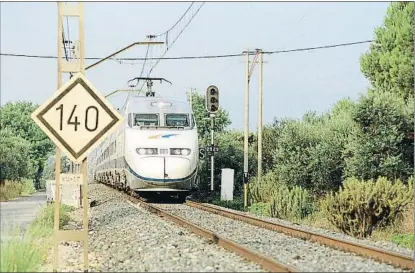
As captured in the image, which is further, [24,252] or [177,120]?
[177,120]

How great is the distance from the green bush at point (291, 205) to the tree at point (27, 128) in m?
41.6

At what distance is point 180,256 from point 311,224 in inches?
357

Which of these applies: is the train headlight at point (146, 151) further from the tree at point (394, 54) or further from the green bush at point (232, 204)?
the tree at point (394, 54)

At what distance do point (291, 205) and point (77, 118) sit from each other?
44.3 feet

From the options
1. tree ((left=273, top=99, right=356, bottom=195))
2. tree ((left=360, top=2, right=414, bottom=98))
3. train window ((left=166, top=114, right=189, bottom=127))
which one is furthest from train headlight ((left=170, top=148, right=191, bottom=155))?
tree ((left=360, top=2, right=414, bottom=98))

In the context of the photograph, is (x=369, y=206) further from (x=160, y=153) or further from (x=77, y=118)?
(x=160, y=153)

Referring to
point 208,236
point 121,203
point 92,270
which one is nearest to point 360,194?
point 208,236

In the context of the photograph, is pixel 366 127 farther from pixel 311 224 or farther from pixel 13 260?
pixel 13 260

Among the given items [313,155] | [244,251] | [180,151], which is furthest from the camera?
[313,155]

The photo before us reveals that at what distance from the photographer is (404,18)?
40031 mm

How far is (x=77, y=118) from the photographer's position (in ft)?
32.6

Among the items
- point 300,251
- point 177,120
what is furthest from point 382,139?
point 300,251

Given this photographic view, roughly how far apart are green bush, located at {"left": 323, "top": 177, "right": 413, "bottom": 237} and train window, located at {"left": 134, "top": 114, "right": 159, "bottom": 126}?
961cm

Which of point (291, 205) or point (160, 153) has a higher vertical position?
point (160, 153)
